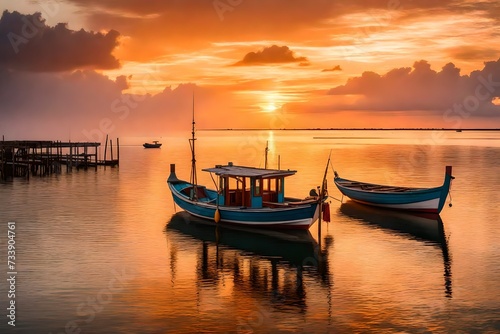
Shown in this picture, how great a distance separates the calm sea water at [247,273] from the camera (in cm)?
2034

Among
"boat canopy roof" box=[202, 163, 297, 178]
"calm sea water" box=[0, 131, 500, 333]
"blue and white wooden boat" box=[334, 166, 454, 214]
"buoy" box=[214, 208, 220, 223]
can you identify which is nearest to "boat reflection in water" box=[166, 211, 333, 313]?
"calm sea water" box=[0, 131, 500, 333]

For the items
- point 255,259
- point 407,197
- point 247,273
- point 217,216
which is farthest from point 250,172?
point 407,197

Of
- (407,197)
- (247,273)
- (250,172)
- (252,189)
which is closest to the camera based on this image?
(247,273)

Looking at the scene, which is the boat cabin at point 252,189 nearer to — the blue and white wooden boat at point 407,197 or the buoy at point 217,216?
the buoy at point 217,216

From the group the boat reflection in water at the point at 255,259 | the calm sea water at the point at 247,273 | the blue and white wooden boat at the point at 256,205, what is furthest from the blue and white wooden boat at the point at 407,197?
the boat reflection in water at the point at 255,259

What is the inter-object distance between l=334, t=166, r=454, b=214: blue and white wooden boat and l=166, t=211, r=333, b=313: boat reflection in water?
39.6 ft

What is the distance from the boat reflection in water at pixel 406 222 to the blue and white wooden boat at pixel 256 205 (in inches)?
279

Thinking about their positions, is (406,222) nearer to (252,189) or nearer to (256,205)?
(256,205)

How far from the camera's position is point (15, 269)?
27.5 metres

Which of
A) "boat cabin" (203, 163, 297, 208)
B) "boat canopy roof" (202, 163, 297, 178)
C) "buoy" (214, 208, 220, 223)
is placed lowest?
"buoy" (214, 208, 220, 223)

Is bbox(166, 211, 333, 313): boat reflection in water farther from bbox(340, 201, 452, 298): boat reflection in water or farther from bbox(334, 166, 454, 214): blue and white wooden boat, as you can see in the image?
bbox(334, 166, 454, 214): blue and white wooden boat

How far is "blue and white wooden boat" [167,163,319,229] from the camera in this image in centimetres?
3466

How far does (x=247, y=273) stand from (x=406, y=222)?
59.9ft

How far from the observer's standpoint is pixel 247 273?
2683cm
